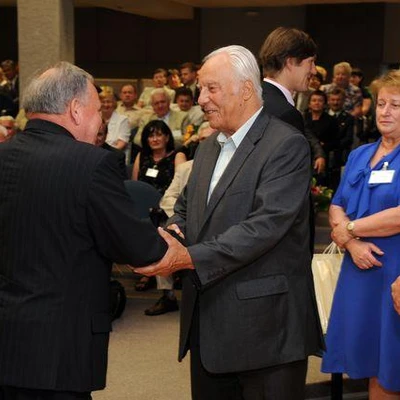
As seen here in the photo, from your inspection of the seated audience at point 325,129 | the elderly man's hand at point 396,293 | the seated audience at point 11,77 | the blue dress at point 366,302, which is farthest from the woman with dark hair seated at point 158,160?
the seated audience at point 11,77

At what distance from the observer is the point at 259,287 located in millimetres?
2492

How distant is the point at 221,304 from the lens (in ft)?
8.27

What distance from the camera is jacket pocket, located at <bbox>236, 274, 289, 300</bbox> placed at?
2.49 metres

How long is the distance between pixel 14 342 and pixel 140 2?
11.2 meters

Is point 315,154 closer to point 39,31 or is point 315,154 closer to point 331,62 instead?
point 39,31

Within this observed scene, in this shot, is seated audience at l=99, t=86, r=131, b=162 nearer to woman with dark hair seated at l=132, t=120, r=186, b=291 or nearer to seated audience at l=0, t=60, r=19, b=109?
woman with dark hair seated at l=132, t=120, r=186, b=291

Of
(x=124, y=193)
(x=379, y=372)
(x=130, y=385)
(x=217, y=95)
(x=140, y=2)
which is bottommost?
(x=130, y=385)

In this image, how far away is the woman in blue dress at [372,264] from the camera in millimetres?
3320

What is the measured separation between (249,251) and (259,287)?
134 mm

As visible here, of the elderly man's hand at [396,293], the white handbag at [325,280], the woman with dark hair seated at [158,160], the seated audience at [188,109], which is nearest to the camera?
the elderly man's hand at [396,293]

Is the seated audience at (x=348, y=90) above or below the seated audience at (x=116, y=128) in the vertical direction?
above

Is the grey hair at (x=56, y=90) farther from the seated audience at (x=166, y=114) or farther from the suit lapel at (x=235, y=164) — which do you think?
the seated audience at (x=166, y=114)

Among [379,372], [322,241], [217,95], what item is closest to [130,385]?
[379,372]

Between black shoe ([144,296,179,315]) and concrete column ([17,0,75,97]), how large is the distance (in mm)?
3203
